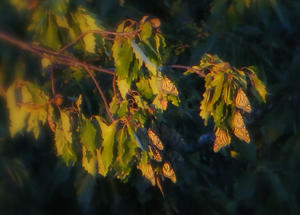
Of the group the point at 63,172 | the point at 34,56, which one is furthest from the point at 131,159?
the point at 63,172

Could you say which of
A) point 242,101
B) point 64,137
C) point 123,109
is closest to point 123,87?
point 123,109

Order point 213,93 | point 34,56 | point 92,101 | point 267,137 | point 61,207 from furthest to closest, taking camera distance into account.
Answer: point 267,137 < point 61,207 < point 92,101 < point 34,56 < point 213,93

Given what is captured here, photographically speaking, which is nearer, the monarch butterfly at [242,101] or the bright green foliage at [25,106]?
the monarch butterfly at [242,101]

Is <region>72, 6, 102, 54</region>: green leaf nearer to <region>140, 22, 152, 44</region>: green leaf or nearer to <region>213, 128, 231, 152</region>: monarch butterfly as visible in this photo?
<region>140, 22, 152, 44</region>: green leaf

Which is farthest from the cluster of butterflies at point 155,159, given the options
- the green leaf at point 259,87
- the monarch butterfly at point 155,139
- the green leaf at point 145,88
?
the green leaf at point 259,87

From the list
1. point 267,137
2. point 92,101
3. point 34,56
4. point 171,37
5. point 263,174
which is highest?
point 34,56

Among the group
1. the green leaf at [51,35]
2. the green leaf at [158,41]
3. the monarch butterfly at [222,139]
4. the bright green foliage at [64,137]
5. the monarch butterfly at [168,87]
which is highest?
the green leaf at [158,41]

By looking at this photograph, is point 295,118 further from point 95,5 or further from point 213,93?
point 213,93

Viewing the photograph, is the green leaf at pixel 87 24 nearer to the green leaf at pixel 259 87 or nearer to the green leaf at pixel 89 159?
the green leaf at pixel 89 159
